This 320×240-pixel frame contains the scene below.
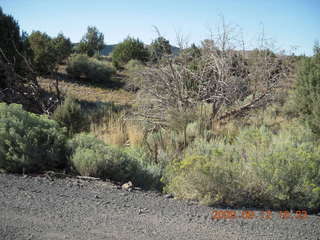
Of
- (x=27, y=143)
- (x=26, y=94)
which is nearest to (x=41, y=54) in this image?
(x=26, y=94)

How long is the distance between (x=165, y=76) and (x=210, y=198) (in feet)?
21.3

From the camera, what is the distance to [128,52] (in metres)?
34.1

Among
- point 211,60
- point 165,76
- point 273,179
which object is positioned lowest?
point 273,179

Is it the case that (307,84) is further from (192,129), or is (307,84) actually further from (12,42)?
(12,42)

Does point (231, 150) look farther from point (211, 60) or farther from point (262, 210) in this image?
point (211, 60)

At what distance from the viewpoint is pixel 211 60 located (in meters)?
11.2

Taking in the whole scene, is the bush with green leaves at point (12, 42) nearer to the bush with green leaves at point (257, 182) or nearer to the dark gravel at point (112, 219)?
the dark gravel at point (112, 219)

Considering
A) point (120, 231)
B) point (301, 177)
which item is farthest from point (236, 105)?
point (120, 231)

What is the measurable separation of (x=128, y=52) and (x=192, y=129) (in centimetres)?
2708

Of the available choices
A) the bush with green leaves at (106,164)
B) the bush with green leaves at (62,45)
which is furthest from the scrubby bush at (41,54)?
the bush with green leaves at (106,164)

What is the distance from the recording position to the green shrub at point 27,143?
4965 mm

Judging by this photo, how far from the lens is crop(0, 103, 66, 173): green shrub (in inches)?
195

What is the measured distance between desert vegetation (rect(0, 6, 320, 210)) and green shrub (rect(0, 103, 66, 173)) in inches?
0.7

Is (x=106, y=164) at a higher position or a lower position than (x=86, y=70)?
lower
